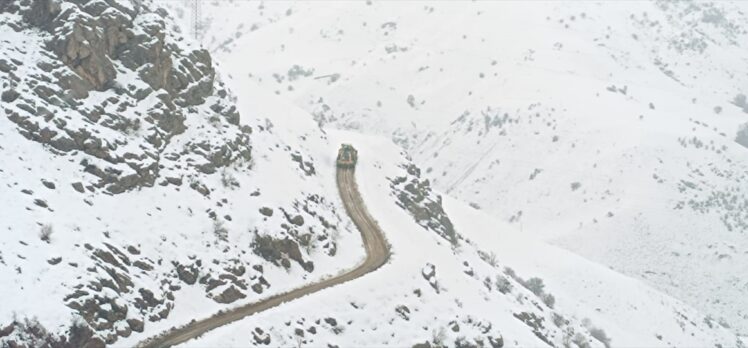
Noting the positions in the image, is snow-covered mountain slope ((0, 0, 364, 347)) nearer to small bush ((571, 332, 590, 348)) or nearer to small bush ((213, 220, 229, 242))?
small bush ((213, 220, 229, 242))

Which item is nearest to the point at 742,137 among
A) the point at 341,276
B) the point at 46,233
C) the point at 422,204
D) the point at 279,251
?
the point at 422,204

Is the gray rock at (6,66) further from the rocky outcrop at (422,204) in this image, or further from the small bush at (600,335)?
the small bush at (600,335)

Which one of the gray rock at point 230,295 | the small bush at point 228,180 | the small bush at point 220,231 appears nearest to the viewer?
the gray rock at point 230,295

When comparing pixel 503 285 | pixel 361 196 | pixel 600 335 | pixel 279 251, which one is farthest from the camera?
pixel 600 335

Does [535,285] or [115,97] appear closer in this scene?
[115,97]

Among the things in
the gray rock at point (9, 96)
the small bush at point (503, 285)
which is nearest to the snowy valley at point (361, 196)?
the gray rock at point (9, 96)

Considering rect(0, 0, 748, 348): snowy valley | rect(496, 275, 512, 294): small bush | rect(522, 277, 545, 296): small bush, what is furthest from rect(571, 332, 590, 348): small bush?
rect(522, 277, 545, 296): small bush

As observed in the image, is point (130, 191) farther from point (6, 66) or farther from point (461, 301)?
point (461, 301)

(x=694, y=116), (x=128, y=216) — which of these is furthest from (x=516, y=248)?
(x=694, y=116)
